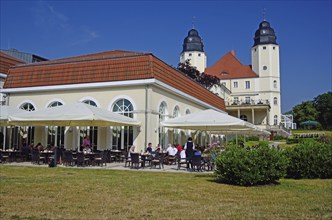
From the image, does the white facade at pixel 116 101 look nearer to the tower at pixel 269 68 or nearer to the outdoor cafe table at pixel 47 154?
the outdoor cafe table at pixel 47 154

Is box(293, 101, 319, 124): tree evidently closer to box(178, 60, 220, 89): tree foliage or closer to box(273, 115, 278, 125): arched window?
box(273, 115, 278, 125): arched window

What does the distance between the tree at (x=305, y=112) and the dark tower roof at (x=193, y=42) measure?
28577 mm

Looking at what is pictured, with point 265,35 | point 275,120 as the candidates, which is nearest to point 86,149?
point 275,120

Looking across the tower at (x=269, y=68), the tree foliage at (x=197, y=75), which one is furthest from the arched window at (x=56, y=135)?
the tower at (x=269, y=68)

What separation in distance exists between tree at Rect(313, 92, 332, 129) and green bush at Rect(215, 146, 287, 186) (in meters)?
73.9

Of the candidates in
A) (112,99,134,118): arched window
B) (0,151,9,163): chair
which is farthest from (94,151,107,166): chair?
(0,151,9,163): chair

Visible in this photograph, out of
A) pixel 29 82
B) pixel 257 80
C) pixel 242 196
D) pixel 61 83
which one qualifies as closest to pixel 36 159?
pixel 61 83

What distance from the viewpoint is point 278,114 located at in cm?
7012

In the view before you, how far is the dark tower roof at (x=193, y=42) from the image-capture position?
74963mm

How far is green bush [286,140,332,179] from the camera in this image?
39.6ft

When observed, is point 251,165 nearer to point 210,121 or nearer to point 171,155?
point 210,121

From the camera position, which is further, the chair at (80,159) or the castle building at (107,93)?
the castle building at (107,93)

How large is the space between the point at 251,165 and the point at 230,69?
218 feet

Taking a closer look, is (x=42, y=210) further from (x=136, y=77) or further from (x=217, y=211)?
(x=136, y=77)
